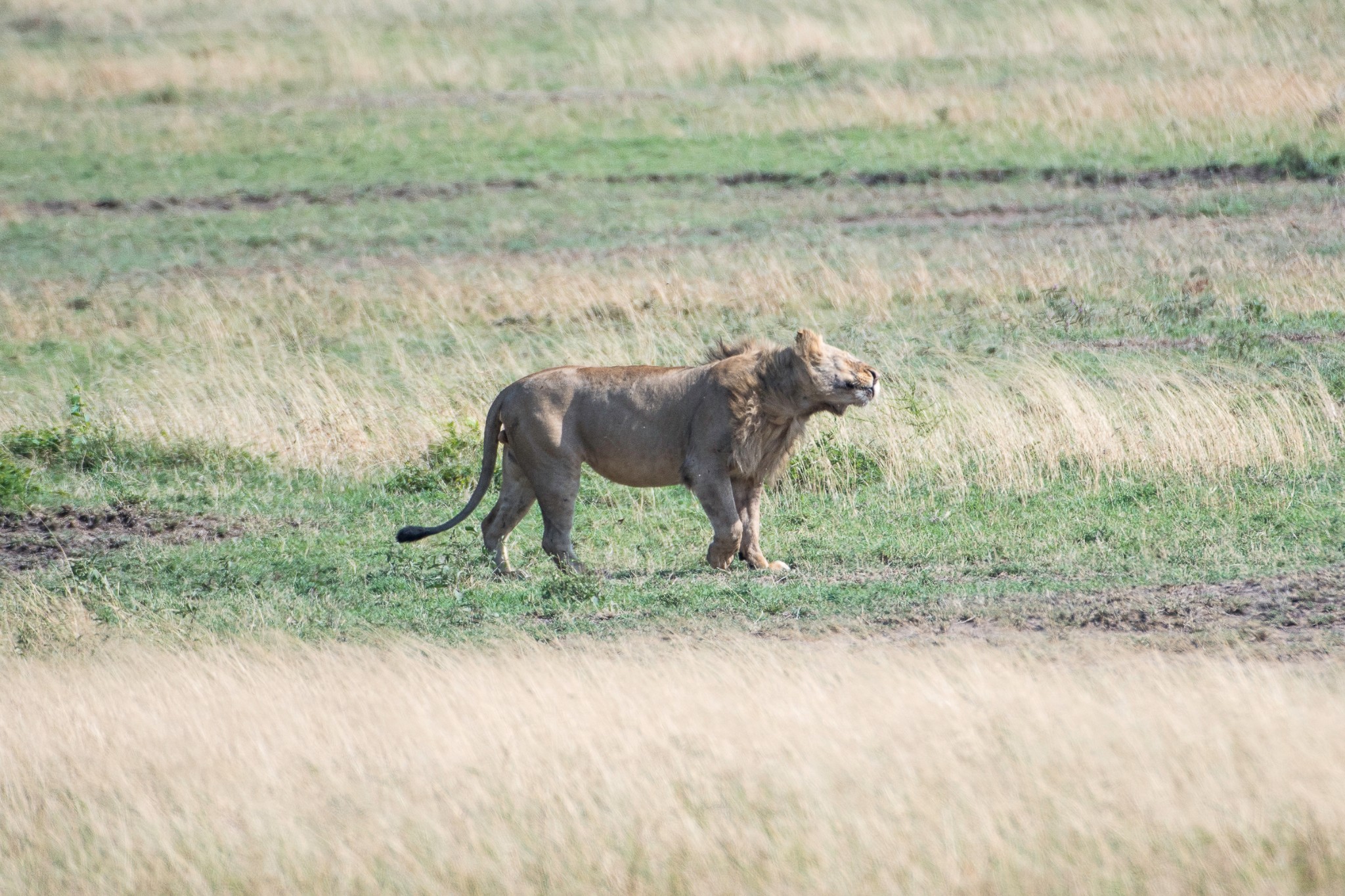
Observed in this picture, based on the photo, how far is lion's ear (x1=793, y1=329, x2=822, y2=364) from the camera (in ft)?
31.8

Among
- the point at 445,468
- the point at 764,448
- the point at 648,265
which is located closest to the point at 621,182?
the point at 648,265

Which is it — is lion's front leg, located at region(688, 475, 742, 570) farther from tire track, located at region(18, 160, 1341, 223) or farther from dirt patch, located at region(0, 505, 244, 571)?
tire track, located at region(18, 160, 1341, 223)

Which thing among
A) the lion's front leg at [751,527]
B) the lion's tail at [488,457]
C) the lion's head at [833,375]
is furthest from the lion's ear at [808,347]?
the lion's tail at [488,457]

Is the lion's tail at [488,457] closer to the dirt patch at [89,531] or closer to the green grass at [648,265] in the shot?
the green grass at [648,265]

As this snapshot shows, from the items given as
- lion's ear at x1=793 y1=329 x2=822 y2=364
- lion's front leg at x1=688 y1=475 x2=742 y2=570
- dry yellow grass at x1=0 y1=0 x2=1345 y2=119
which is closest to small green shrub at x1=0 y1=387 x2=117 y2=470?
lion's front leg at x1=688 y1=475 x2=742 y2=570

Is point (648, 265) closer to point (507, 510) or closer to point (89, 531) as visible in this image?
point (89, 531)

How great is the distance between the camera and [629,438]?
32.1 ft

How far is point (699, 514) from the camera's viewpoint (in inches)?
449

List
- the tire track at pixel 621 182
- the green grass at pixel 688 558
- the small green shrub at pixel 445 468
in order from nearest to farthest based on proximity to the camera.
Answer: the green grass at pixel 688 558 → the small green shrub at pixel 445 468 → the tire track at pixel 621 182

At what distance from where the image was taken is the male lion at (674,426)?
381 inches

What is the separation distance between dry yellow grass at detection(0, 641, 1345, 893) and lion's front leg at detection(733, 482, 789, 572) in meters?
2.22

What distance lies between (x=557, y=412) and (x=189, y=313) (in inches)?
384

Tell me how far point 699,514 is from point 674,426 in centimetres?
169

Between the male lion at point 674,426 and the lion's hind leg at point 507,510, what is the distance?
1 centimetres
